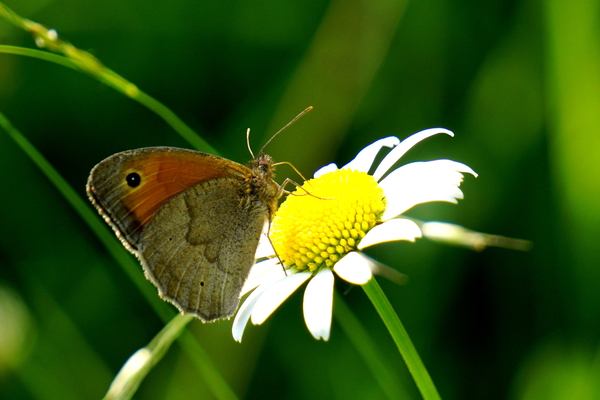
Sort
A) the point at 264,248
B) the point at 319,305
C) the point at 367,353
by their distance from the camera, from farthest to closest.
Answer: the point at 264,248
the point at 367,353
the point at 319,305

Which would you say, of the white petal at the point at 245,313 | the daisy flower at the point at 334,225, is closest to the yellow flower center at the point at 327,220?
the daisy flower at the point at 334,225

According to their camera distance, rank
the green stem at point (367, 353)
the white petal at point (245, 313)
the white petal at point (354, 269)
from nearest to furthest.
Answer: the white petal at point (354, 269) < the white petal at point (245, 313) < the green stem at point (367, 353)

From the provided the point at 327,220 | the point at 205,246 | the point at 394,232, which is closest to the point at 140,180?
the point at 205,246

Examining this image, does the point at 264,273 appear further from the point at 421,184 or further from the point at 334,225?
the point at 421,184

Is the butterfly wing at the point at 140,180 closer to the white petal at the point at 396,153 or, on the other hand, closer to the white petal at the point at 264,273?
the white petal at the point at 264,273

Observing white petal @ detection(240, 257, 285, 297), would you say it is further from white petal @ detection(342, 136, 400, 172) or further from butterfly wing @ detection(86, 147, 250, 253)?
white petal @ detection(342, 136, 400, 172)

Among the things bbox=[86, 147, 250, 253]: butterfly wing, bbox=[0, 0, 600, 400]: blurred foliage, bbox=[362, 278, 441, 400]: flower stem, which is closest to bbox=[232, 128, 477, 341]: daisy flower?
bbox=[362, 278, 441, 400]: flower stem
